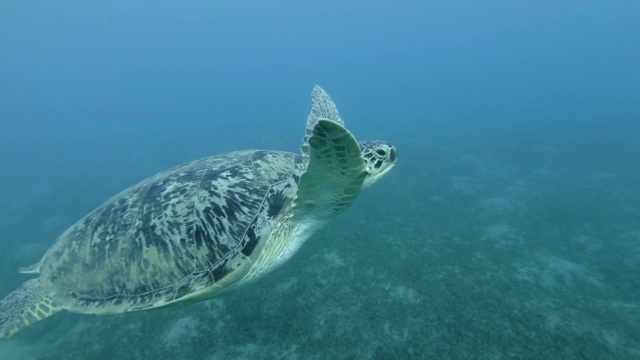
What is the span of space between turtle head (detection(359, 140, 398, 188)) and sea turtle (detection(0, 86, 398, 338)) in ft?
0.04

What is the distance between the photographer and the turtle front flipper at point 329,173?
1788mm

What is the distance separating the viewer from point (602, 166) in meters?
9.90

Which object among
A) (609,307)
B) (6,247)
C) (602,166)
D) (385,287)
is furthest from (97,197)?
(602,166)

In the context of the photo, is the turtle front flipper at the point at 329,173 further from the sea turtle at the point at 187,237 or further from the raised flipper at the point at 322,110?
the raised flipper at the point at 322,110

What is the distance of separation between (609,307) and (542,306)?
90 cm

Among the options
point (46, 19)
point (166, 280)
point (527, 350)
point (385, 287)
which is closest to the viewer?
point (166, 280)

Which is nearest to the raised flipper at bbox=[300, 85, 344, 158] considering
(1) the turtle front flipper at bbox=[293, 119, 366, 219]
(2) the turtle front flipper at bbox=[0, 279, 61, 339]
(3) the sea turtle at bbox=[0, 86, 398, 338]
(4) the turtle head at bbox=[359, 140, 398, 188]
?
(4) the turtle head at bbox=[359, 140, 398, 188]

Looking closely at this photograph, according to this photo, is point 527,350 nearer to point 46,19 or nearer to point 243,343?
point 243,343

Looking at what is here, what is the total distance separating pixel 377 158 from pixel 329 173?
1052 millimetres

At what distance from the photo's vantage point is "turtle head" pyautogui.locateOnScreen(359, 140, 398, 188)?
2994 millimetres

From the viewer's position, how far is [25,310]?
291 cm

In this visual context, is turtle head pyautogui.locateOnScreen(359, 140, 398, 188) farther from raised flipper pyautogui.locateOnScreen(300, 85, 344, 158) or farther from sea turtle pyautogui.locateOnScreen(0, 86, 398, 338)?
raised flipper pyautogui.locateOnScreen(300, 85, 344, 158)

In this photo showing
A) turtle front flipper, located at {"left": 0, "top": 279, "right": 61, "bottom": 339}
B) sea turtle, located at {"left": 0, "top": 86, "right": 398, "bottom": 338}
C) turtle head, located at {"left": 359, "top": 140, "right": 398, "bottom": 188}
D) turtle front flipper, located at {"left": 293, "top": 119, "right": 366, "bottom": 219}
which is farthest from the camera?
turtle head, located at {"left": 359, "top": 140, "right": 398, "bottom": 188}

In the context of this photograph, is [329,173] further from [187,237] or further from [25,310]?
[25,310]
